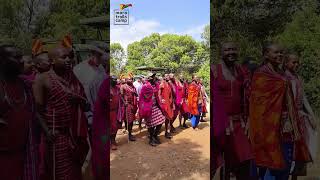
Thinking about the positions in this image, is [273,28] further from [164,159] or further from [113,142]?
[113,142]

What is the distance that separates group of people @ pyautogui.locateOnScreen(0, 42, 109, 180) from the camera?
3.53 m

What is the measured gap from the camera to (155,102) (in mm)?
5770

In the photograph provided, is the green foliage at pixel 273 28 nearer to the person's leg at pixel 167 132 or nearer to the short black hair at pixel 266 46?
the short black hair at pixel 266 46

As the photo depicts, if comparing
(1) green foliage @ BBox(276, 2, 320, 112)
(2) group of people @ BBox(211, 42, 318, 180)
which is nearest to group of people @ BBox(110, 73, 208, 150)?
(2) group of people @ BBox(211, 42, 318, 180)

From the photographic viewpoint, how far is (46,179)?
3887mm

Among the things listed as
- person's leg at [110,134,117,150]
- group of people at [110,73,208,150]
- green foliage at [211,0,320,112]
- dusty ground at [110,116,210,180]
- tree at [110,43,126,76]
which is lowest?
dusty ground at [110,116,210,180]

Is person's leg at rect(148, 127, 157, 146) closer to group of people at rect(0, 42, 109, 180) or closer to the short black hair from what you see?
group of people at rect(0, 42, 109, 180)

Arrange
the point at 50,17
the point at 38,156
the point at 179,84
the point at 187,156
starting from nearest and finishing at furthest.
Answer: the point at 38,156
the point at 50,17
the point at 187,156
the point at 179,84

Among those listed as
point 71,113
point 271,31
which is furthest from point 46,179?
point 271,31

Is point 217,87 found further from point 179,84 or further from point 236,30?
point 179,84

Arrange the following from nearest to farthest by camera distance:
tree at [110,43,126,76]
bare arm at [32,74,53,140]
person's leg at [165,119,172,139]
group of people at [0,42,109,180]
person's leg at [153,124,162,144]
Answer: group of people at [0,42,109,180]
bare arm at [32,74,53,140]
tree at [110,43,126,76]
person's leg at [153,124,162,144]
person's leg at [165,119,172,139]

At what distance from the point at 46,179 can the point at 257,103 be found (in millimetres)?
2187

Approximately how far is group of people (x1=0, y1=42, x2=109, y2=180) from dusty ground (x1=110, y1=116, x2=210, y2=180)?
1.14ft

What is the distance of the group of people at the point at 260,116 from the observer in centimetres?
415
